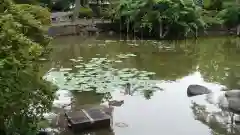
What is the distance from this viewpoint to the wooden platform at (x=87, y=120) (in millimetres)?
7660

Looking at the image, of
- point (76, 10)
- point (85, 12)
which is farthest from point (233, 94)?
point (85, 12)

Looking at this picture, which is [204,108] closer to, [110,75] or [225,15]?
[110,75]

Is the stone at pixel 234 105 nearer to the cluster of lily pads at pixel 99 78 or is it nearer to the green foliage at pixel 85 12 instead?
the cluster of lily pads at pixel 99 78

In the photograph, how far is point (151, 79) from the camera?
1148 centimetres

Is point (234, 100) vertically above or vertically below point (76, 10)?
below

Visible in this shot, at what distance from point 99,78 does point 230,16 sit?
1172cm

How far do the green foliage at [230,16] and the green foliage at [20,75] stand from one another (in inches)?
620

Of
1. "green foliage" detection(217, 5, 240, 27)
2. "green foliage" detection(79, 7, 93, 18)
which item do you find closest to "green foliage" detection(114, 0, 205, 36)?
"green foliage" detection(217, 5, 240, 27)

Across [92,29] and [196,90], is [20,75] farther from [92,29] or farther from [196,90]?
[92,29]

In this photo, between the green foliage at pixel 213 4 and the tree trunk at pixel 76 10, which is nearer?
the tree trunk at pixel 76 10

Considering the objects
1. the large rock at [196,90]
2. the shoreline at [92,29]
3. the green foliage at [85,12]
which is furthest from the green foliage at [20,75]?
the green foliage at [85,12]

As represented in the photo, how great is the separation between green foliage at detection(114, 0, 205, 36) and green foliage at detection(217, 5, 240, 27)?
1625 millimetres

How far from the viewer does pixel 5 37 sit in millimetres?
5258

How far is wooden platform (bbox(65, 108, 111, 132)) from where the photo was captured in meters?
7.66
